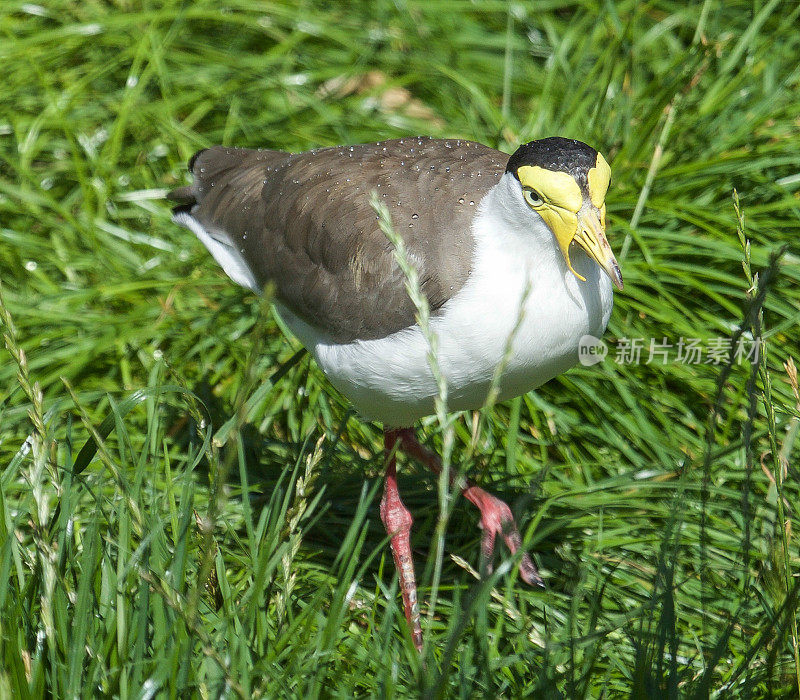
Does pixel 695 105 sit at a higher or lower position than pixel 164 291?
higher

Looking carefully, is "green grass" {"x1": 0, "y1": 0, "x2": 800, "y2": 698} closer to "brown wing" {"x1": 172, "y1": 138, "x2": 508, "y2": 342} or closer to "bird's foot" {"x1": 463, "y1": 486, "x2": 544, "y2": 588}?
"bird's foot" {"x1": 463, "y1": 486, "x2": 544, "y2": 588}

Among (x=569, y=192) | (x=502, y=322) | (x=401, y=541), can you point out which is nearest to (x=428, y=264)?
(x=502, y=322)

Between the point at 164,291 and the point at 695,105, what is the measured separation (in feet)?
9.88

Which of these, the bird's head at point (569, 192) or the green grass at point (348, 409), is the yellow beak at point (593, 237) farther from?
the green grass at point (348, 409)

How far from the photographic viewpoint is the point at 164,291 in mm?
5215

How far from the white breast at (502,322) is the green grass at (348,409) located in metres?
0.34

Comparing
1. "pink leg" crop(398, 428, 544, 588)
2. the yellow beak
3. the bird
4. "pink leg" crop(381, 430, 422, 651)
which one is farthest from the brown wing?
"pink leg" crop(398, 428, 544, 588)

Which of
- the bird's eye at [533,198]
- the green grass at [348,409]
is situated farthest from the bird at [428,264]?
the green grass at [348,409]

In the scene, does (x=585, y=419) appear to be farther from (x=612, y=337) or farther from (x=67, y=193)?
(x=67, y=193)

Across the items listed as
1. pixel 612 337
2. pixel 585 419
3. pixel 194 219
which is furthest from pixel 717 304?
pixel 194 219

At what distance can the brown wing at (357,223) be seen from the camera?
11.0 ft

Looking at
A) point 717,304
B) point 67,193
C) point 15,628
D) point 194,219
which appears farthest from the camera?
point 67,193

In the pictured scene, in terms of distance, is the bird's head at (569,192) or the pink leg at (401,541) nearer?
the bird's head at (569,192)

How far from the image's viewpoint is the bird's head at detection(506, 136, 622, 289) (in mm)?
3016
